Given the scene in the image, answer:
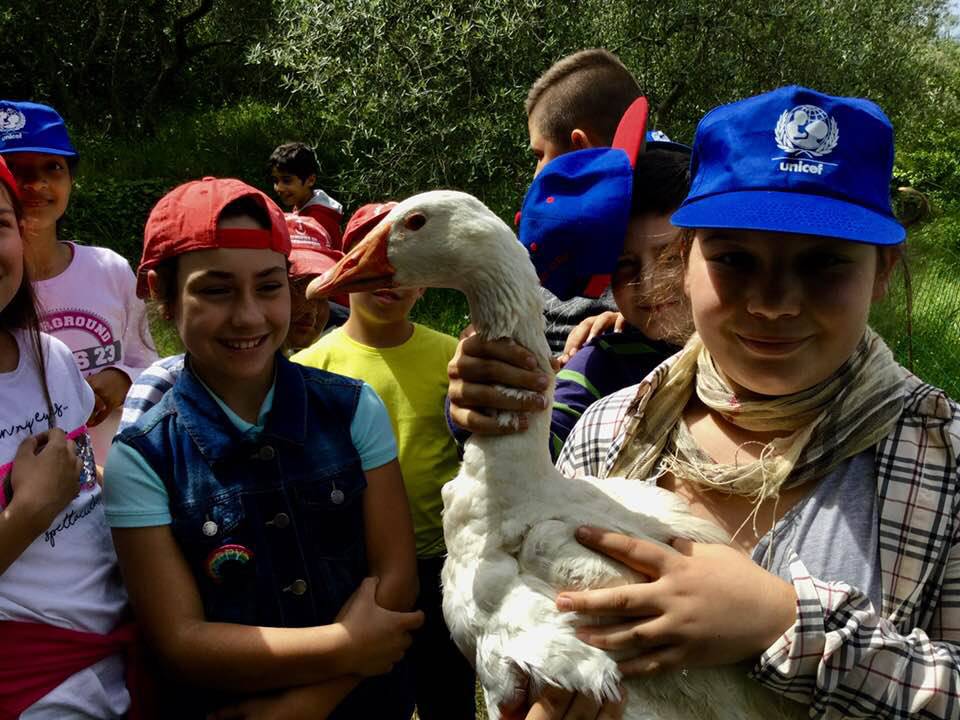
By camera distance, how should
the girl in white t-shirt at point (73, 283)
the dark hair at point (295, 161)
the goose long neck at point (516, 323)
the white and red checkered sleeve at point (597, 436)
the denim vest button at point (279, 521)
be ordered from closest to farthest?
the goose long neck at point (516, 323), the white and red checkered sleeve at point (597, 436), the denim vest button at point (279, 521), the girl in white t-shirt at point (73, 283), the dark hair at point (295, 161)

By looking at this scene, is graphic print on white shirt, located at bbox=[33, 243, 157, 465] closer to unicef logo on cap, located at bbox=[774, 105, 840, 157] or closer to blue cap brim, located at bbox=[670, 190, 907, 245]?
blue cap brim, located at bbox=[670, 190, 907, 245]

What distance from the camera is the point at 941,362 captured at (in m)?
5.35

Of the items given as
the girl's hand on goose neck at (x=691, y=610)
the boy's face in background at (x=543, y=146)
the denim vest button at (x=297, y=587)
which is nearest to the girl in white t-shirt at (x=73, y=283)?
the denim vest button at (x=297, y=587)

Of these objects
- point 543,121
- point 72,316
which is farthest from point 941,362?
point 72,316

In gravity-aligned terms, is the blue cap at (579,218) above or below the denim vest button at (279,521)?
above

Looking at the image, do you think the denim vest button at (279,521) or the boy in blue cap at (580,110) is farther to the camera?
the boy in blue cap at (580,110)

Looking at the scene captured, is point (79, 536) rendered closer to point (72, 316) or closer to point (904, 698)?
point (72, 316)

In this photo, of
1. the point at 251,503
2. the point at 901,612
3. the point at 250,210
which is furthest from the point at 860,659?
the point at 250,210

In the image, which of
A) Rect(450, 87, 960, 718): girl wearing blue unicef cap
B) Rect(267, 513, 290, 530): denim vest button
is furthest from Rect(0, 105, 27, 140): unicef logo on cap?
Rect(450, 87, 960, 718): girl wearing blue unicef cap

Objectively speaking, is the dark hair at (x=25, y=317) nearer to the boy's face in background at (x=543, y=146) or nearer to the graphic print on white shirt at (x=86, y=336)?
the graphic print on white shirt at (x=86, y=336)

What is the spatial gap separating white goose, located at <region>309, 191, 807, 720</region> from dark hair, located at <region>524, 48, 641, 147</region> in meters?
1.86

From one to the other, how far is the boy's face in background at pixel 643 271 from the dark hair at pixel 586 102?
143 centimetres

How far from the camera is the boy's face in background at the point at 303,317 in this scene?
3.51 m

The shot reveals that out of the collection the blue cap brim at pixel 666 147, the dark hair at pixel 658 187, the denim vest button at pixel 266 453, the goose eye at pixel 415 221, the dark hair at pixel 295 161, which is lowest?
the dark hair at pixel 295 161
